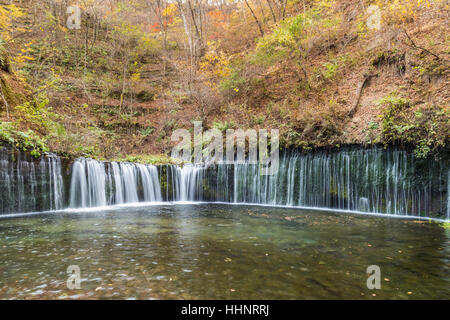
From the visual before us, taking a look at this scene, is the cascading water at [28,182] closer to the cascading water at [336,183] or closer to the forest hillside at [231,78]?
the forest hillside at [231,78]

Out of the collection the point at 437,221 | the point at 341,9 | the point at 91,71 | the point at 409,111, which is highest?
the point at 341,9

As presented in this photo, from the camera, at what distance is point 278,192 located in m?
12.4

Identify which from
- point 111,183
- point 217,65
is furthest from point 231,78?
point 111,183

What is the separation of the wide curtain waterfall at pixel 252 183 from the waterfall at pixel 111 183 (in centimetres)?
4

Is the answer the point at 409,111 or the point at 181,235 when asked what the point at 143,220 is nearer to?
the point at 181,235

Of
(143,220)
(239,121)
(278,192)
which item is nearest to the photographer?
(143,220)

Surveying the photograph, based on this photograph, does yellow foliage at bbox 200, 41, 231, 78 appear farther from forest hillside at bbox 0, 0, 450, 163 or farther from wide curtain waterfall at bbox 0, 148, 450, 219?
wide curtain waterfall at bbox 0, 148, 450, 219

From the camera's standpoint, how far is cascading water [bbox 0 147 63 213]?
8.84 m

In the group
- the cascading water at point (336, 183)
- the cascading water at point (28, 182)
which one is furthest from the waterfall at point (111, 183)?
the cascading water at point (336, 183)

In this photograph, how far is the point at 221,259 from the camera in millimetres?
4539

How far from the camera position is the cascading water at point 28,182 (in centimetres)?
884

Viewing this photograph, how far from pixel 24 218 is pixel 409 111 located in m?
13.9

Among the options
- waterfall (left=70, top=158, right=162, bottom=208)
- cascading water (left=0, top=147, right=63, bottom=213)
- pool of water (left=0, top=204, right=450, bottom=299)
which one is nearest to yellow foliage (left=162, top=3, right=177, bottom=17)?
waterfall (left=70, top=158, right=162, bottom=208)

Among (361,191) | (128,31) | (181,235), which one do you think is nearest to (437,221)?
(361,191)
